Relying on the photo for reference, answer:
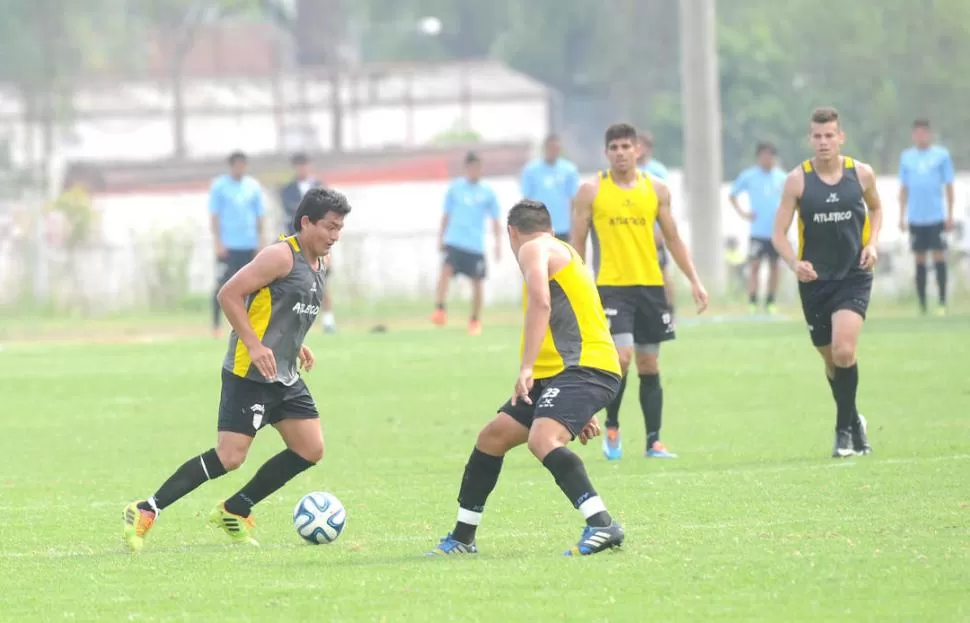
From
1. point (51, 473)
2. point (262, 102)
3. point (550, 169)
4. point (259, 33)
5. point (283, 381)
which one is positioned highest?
point (259, 33)

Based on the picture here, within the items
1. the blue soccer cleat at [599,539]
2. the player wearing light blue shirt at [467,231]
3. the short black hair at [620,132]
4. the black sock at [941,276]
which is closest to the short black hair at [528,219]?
the blue soccer cleat at [599,539]

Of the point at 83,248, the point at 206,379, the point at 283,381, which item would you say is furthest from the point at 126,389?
the point at 83,248

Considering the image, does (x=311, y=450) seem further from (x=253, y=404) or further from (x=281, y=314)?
(x=281, y=314)

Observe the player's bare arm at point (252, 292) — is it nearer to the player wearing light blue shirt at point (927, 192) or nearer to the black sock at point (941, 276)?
the player wearing light blue shirt at point (927, 192)

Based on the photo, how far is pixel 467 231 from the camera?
82.1 ft

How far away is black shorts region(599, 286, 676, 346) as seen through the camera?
12703mm

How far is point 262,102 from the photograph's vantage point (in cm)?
6172

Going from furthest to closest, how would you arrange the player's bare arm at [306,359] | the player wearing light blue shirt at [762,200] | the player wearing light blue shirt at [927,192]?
the player wearing light blue shirt at [762,200], the player wearing light blue shirt at [927,192], the player's bare arm at [306,359]

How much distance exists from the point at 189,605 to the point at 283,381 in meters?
1.95

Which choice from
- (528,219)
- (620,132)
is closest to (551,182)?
(620,132)

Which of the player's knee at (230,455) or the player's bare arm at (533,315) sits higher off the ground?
the player's bare arm at (533,315)

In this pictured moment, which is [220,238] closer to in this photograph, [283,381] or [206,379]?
[206,379]

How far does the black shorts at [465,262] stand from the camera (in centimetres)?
2481

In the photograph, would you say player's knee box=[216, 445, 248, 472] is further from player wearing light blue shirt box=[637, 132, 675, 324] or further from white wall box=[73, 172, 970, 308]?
white wall box=[73, 172, 970, 308]
